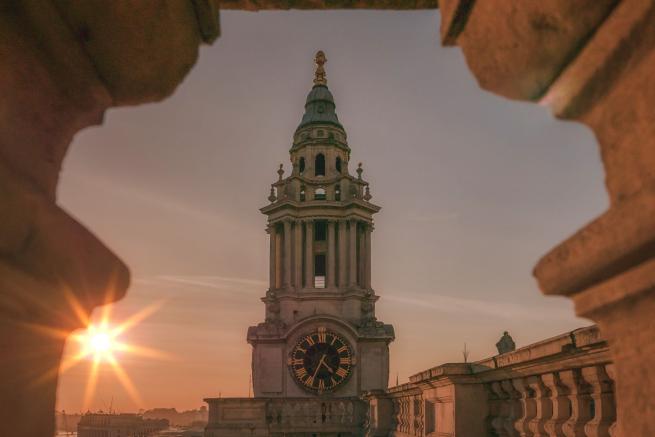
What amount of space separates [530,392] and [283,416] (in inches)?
893

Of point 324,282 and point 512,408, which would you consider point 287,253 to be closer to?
point 324,282

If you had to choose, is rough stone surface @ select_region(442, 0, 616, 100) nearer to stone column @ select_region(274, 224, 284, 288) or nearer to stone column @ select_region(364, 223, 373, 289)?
stone column @ select_region(274, 224, 284, 288)

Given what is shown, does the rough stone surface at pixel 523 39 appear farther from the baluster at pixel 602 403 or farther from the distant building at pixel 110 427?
the distant building at pixel 110 427

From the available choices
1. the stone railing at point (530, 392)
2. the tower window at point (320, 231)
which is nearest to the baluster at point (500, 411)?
the stone railing at point (530, 392)

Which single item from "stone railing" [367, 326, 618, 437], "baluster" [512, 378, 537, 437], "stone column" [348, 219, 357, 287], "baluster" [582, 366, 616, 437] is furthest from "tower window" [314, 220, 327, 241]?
"baluster" [582, 366, 616, 437]

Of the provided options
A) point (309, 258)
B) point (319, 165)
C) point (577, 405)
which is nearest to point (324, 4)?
point (577, 405)

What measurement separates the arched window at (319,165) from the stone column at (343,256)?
326 cm

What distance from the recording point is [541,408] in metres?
5.65

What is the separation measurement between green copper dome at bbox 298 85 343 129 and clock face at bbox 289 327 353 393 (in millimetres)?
10376

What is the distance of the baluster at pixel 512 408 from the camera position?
6438 millimetres

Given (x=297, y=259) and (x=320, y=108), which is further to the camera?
(x=320, y=108)

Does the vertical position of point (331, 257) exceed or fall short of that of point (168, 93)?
it exceeds it

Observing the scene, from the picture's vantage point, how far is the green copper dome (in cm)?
3559

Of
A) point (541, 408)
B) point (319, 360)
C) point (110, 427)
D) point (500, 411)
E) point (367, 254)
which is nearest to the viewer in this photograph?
point (541, 408)
